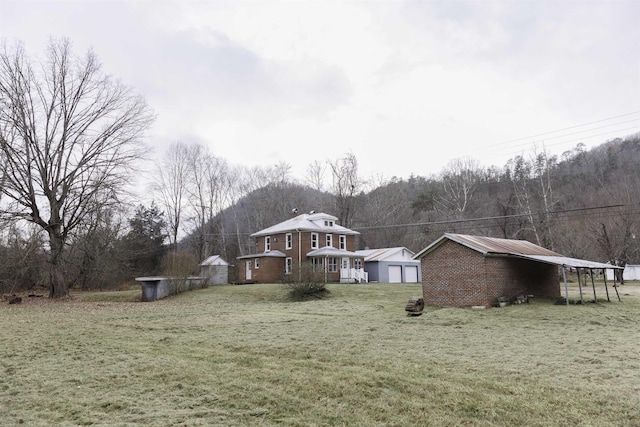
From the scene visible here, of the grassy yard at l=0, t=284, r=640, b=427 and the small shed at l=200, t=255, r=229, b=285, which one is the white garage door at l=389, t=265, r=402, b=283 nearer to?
the small shed at l=200, t=255, r=229, b=285

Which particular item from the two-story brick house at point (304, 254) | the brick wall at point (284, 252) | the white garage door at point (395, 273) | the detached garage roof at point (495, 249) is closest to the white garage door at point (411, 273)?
the white garage door at point (395, 273)

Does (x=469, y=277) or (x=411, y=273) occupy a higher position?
(x=411, y=273)

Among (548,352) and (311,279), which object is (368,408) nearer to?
(548,352)

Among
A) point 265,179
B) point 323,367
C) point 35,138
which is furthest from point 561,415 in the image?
point 265,179

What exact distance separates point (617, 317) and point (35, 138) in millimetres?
29476

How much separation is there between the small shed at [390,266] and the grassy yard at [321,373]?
81.7 ft

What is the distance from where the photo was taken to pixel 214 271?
36.0 metres

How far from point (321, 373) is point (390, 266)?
3370 centimetres

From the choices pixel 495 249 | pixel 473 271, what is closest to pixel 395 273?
pixel 495 249

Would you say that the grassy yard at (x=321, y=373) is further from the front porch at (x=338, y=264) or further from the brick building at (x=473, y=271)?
the front porch at (x=338, y=264)

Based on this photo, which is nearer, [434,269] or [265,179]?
[434,269]

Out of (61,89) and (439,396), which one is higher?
(61,89)

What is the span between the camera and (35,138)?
25312 mm

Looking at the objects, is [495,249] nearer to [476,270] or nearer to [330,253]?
[476,270]
